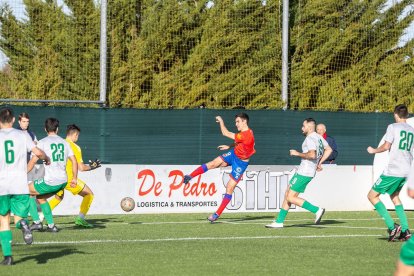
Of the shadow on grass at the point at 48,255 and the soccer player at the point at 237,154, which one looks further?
the soccer player at the point at 237,154

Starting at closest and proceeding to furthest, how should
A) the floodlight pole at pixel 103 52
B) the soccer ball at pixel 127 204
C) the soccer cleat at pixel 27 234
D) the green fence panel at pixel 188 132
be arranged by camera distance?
the soccer cleat at pixel 27 234 → the soccer ball at pixel 127 204 → the green fence panel at pixel 188 132 → the floodlight pole at pixel 103 52

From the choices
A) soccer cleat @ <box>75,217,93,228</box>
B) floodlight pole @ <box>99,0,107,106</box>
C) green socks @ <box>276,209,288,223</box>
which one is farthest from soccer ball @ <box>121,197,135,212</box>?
green socks @ <box>276,209,288,223</box>

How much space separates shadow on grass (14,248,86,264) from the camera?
12320 mm

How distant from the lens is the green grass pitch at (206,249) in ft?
37.9

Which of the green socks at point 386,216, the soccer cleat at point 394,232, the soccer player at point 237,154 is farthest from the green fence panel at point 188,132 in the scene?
the soccer cleat at point 394,232

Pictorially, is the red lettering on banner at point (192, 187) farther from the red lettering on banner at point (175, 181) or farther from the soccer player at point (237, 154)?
the soccer player at point (237, 154)

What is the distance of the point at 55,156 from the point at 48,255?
344cm

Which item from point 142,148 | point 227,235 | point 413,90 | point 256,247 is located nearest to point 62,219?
point 142,148

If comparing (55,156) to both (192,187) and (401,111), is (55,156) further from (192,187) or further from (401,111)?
(192,187)

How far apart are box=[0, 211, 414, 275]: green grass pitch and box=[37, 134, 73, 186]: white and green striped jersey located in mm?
885

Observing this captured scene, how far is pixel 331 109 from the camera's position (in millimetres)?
25594

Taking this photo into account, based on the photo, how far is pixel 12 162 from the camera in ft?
39.1

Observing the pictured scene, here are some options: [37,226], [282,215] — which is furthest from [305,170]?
[37,226]

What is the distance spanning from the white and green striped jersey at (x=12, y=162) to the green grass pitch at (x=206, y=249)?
91 cm
